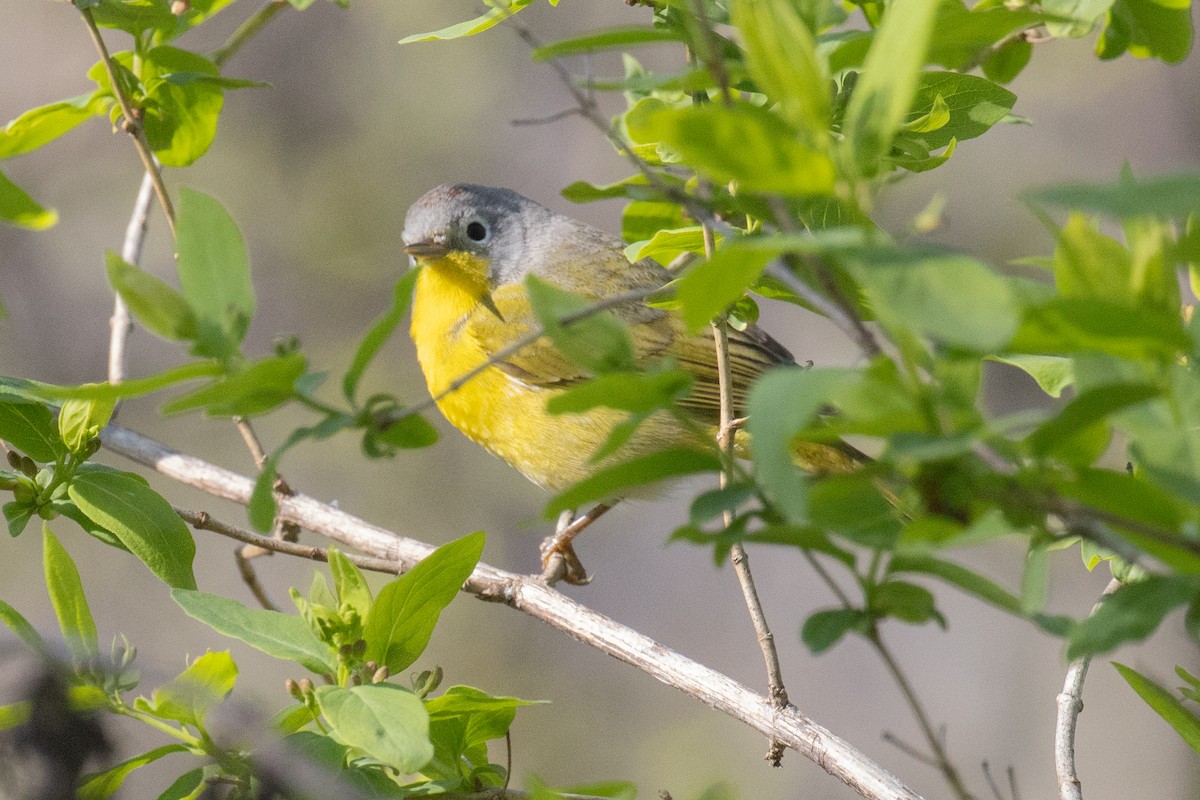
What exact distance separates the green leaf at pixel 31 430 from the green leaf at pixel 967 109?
4.23ft

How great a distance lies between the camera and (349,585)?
A: 1.54 m

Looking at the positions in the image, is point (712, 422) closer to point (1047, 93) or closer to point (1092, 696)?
point (1092, 696)

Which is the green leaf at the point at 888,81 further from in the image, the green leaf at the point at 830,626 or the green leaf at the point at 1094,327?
the green leaf at the point at 830,626

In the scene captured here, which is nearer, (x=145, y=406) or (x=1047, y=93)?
(x=1047, y=93)

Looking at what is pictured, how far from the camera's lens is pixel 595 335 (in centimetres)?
80

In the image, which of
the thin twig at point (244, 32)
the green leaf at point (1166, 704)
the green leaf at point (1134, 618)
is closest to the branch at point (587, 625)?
the green leaf at point (1166, 704)

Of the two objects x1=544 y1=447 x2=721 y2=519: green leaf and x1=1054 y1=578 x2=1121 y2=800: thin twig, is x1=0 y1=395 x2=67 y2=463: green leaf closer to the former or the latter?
x1=544 y1=447 x2=721 y2=519: green leaf

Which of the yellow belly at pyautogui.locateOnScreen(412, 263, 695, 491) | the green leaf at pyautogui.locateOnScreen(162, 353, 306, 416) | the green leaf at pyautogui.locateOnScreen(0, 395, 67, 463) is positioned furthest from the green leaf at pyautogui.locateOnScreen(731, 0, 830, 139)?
the yellow belly at pyautogui.locateOnScreen(412, 263, 695, 491)

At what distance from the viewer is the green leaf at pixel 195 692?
1282 mm

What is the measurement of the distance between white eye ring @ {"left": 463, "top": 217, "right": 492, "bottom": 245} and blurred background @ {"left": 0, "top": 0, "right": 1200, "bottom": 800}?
6.94 ft

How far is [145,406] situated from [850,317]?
6.61 metres

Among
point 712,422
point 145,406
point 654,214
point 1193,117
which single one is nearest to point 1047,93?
point 1193,117

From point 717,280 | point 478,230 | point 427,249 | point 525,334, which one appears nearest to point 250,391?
point 717,280

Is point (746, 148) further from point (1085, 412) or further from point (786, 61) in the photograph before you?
point (1085, 412)
